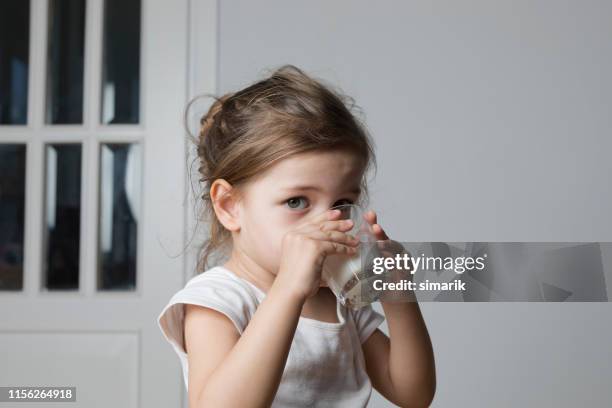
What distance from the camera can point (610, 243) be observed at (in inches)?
72.7

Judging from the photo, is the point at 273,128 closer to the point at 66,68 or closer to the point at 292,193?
the point at 292,193

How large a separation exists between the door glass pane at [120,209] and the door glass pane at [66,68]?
0.17 meters

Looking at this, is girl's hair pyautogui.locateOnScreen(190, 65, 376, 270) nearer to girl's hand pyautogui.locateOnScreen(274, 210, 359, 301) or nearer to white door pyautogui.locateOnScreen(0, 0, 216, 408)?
girl's hand pyautogui.locateOnScreen(274, 210, 359, 301)

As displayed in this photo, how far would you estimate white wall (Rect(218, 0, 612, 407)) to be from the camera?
1832mm

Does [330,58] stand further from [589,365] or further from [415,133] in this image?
[589,365]

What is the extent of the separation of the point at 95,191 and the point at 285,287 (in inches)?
52.6

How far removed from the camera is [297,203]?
826mm

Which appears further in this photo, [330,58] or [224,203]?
[330,58]

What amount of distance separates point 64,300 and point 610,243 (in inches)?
59.9

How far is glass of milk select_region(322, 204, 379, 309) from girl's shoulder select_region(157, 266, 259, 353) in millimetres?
116

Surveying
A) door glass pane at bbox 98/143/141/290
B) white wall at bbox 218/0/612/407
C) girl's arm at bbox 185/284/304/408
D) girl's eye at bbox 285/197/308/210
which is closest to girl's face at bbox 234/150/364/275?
girl's eye at bbox 285/197/308/210

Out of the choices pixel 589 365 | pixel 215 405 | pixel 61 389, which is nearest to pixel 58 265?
pixel 61 389

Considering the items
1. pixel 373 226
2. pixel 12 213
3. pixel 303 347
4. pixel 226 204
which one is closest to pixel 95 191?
pixel 12 213

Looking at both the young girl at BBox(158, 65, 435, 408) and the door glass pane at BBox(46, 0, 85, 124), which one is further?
the door glass pane at BBox(46, 0, 85, 124)
